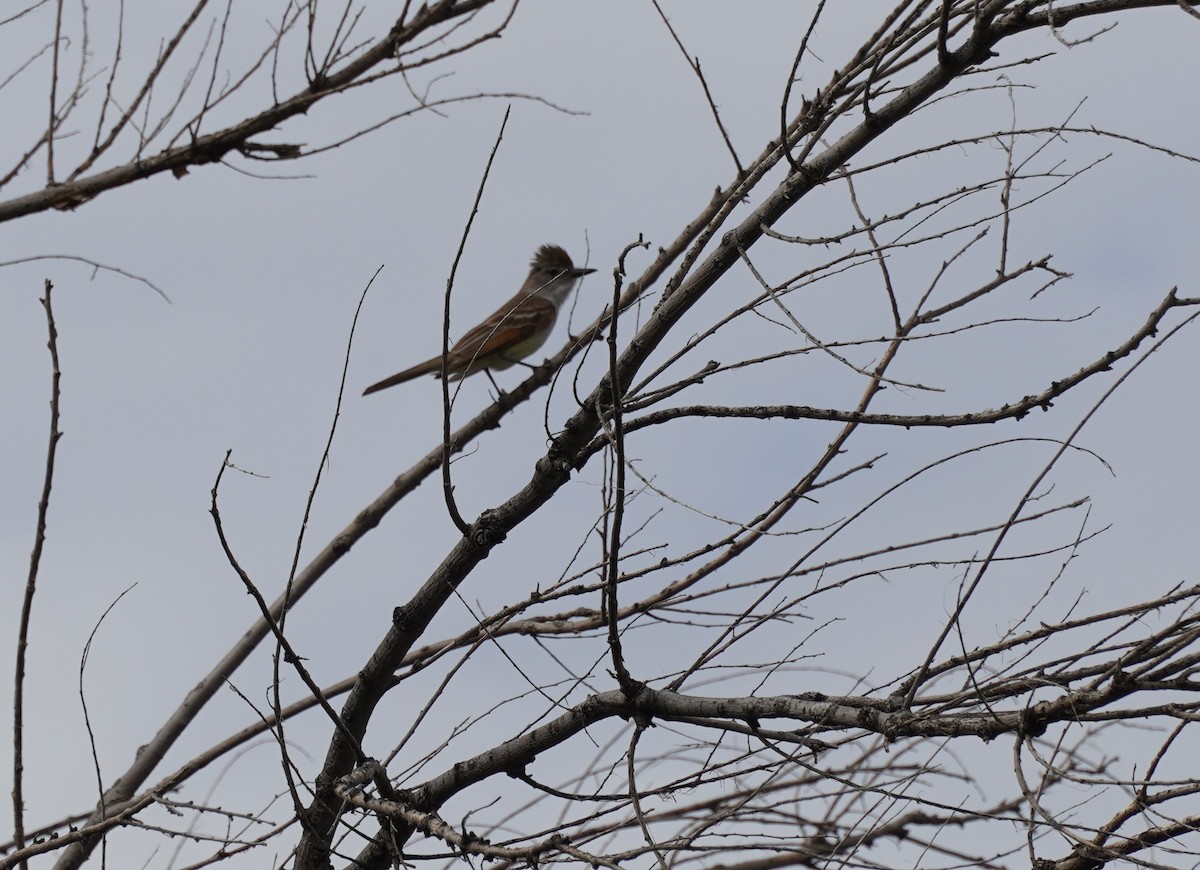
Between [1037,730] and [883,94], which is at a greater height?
[883,94]

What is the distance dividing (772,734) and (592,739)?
2.43 ft

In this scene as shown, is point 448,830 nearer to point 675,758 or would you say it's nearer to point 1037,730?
point 675,758

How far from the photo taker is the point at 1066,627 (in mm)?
2770

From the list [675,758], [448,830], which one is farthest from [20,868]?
[675,758]

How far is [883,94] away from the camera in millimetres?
3287

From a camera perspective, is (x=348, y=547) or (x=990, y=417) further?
(x=348, y=547)

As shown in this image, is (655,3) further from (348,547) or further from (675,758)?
(348,547)

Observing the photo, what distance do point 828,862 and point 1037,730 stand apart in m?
0.56

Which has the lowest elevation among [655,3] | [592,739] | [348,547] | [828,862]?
[828,862]

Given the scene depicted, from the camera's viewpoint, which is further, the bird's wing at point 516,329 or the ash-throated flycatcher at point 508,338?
the bird's wing at point 516,329

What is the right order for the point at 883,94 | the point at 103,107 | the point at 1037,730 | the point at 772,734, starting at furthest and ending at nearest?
the point at 103,107 → the point at 883,94 → the point at 772,734 → the point at 1037,730

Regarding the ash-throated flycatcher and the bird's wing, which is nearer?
the ash-throated flycatcher

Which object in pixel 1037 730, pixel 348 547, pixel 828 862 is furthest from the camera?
pixel 348 547

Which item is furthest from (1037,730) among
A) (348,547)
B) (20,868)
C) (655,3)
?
(348,547)
